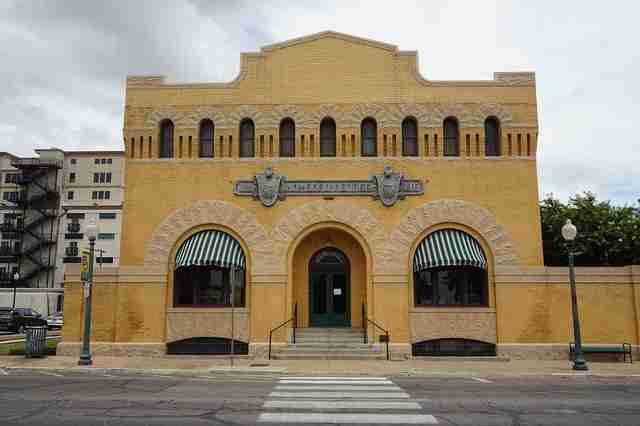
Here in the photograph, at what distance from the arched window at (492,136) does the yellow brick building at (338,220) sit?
57mm

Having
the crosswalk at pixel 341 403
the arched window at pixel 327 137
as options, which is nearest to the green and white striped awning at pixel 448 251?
the arched window at pixel 327 137

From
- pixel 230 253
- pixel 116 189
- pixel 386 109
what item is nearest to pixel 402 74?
pixel 386 109

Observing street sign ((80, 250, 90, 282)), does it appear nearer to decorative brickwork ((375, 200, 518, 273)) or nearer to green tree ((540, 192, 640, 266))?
decorative brickwork ((375, 200, 518, 273))

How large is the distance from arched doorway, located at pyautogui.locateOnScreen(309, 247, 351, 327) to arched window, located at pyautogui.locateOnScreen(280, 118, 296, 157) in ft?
14.0

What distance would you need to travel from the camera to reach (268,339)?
21203 mm

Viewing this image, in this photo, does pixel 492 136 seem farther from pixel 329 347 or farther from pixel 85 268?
pixel 85 268

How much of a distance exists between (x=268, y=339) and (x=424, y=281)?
21.0 ft

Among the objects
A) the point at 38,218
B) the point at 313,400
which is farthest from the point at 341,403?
the point at 38,218

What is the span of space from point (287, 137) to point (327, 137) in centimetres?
164

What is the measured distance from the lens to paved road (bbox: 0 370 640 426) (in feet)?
32.8

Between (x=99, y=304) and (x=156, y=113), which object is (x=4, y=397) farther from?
(x=156, y=113)

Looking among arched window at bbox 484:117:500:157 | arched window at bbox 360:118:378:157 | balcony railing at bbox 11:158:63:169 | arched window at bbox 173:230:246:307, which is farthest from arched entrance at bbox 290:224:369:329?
balcony railing at bbox 11:158:63:169

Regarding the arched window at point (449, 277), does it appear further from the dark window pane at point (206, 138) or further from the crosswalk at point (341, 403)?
the dark window pane at point (206, 138)

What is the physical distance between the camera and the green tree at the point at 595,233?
29.5m
